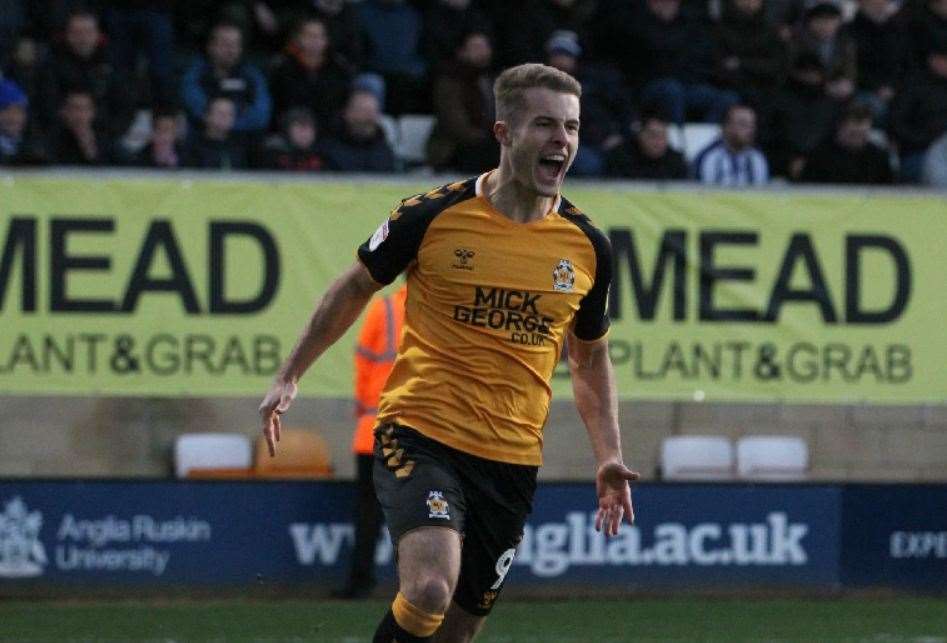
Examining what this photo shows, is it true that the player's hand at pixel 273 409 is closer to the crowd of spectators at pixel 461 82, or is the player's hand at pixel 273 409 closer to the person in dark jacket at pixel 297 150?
the crowd of spectators at pixel 461 82

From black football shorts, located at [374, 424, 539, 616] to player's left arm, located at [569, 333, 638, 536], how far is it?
0.25m

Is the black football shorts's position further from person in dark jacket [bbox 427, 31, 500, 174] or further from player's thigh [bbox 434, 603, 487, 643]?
person in dark jacket [bbox 427, 31, 500, 174]

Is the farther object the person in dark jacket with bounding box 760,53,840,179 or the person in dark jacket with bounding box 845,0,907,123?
the person in dark jacket with bounding box 845,0,907,123

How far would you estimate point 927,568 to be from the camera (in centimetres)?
1123

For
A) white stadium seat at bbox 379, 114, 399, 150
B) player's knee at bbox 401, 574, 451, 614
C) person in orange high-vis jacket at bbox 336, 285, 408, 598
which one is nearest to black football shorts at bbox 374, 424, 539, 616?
player's knee at bbox 401, 574, 451, 614

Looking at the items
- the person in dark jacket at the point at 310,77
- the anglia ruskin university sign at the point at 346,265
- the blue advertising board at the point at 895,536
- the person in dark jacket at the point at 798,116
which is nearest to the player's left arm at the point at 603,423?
the anglia ruskin university sign at the point at 346,265

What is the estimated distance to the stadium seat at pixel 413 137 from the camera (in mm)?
12750

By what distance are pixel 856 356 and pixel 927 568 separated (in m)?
1.31

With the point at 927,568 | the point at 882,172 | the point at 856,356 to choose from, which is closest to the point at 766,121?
the point at 882,172

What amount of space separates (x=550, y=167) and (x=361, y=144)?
6481mm

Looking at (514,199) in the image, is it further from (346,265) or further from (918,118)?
(918,118)

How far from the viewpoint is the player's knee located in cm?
522

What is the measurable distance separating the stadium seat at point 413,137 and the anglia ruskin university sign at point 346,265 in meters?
1.74

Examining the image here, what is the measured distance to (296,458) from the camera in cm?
1165
